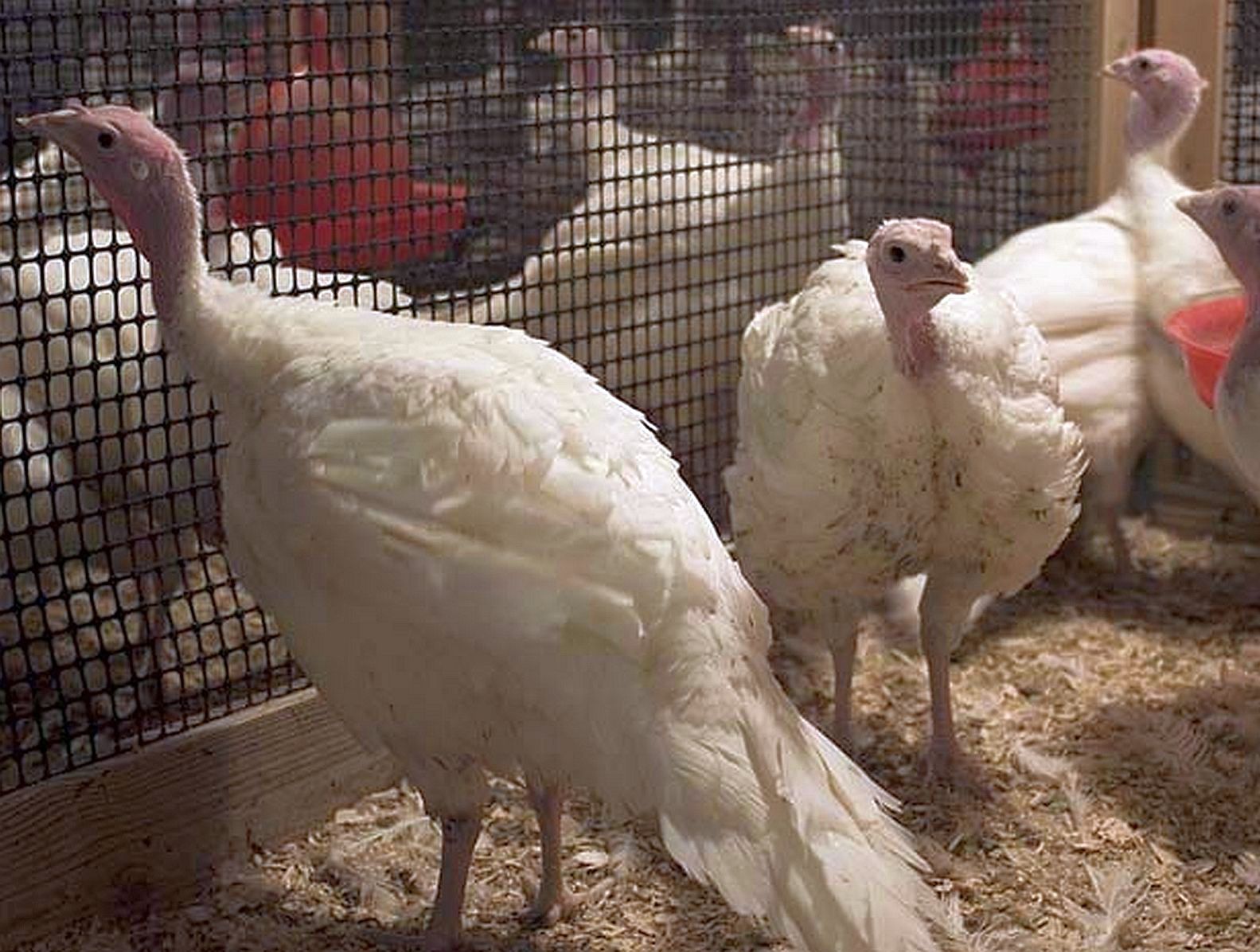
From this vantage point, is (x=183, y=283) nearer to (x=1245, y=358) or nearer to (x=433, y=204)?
(x=433, y=204)

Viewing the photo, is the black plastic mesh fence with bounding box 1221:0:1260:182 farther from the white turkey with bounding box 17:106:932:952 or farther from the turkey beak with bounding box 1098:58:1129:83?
the white turkey with bounding box 17:106:932:952

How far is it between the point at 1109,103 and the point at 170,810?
2.98 meters

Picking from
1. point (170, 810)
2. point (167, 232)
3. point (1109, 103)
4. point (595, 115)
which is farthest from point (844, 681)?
point (1109, 103)

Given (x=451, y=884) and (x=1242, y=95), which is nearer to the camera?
(x=451, y=884)

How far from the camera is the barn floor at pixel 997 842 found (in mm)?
2734

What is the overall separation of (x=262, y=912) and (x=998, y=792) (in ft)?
4.42

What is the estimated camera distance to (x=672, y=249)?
405 cm

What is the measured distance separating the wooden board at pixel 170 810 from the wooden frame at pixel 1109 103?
98.9 inches

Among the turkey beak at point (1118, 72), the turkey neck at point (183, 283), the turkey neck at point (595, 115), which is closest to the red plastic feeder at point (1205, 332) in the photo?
the turkey beak at point (1118, 72)

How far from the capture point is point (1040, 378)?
301 cm

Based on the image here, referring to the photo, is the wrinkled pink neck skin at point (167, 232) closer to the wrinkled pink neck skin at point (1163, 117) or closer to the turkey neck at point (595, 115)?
the turkey neck at point (595, 115)

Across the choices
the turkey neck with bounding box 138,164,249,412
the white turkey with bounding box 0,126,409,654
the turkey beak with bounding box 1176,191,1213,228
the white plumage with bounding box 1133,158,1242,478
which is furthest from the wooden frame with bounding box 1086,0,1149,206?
the turkey neck with bounding box 138,164,249,412

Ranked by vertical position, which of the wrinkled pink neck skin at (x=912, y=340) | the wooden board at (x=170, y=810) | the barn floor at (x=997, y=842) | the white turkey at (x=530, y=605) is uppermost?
the wrinkled pink neck skin at (x=912, y=340)

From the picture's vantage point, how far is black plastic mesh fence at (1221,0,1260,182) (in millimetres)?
4488
